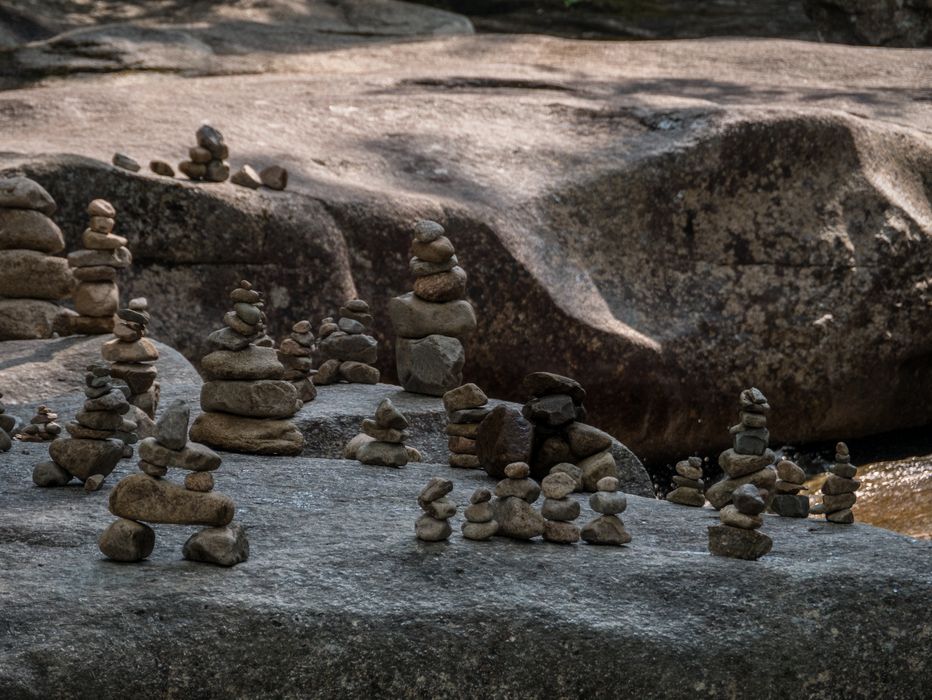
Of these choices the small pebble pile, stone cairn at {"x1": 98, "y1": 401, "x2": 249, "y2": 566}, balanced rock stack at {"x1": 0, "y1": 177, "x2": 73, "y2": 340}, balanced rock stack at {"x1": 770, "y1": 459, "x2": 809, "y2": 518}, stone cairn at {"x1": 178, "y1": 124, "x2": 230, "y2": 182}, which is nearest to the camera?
stone cairn at {"x1": 98, "y1": 401, "x2": 249, "y2": 566}

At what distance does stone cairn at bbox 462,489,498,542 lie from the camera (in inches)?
160

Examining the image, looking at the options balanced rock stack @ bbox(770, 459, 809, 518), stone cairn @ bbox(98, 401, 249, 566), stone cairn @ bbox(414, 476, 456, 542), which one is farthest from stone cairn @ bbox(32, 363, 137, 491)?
balanced rock stack @ bbox(770, 459, 809, 518)

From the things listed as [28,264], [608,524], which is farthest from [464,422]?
[28,264]

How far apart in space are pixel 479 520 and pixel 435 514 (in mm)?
143

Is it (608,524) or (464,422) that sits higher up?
(608,524)

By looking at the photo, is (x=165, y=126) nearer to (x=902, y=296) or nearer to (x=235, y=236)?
(x=235, y=236)

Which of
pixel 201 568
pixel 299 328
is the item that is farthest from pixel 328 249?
pixel 201 568

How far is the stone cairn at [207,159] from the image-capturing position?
7656 mm

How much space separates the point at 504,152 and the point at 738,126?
148 centimetres

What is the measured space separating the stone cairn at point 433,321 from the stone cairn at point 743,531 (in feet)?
8.54

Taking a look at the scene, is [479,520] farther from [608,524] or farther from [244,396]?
[244,396]

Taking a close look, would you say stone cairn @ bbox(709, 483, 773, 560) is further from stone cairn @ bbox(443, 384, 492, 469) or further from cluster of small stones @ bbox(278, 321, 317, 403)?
cluster of small stones @ bbox(278, 321, 317, 403)

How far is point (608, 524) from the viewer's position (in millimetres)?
4164

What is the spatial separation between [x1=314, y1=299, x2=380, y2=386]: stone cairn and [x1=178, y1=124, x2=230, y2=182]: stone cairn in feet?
4.21
